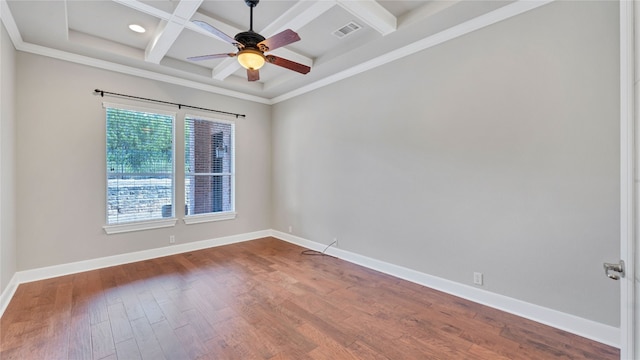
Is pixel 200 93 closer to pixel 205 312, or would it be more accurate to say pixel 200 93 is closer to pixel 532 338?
pixel 205 312

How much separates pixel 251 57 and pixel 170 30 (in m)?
1.27

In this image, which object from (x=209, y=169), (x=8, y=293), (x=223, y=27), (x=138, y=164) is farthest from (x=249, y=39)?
(x=8, y=293)

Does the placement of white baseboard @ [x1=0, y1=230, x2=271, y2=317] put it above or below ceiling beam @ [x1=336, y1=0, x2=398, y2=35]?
below

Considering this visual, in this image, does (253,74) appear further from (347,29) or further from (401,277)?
(401,277)

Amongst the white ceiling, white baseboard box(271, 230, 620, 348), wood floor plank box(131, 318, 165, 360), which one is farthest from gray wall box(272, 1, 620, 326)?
wood floor plank box(131, 318, 165, 360)

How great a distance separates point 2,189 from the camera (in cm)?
267

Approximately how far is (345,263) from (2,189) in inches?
155

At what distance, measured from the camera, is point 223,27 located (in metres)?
3.05

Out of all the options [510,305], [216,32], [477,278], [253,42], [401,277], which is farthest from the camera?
[401,277]

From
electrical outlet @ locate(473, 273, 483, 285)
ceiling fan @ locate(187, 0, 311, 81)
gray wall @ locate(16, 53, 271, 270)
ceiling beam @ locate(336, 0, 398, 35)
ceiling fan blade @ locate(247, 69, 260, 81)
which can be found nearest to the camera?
ceiling fan @ locate(187, 0, 311, 81)

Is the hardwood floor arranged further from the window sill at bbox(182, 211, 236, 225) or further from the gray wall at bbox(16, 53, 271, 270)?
the window sill at bbox(182, 211, 236, 225)

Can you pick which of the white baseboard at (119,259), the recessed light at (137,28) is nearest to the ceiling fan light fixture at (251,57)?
the recessed light at (137,28)

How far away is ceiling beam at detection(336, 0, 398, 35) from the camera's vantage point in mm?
2582

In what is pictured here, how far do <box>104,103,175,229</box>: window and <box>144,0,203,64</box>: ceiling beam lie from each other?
94cm
